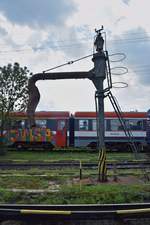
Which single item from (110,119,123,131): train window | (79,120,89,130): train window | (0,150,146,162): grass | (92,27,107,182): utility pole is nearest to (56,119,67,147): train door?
(79,120,89,130): train window

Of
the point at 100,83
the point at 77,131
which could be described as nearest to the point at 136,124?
the point at 77,131

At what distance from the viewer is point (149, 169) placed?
1412cm

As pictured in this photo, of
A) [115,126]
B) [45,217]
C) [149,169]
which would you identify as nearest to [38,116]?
[115,126]

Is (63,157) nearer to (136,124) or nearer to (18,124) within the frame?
(18,124)

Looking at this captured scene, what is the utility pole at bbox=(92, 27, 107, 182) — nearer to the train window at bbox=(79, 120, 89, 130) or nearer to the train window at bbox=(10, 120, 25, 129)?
the train window at bbox=(79, 120, 89, 130)

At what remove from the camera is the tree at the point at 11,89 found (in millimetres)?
23172

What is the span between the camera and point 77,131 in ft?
84.6

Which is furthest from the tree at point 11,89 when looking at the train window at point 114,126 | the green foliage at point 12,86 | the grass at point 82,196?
the grass at point 82,196

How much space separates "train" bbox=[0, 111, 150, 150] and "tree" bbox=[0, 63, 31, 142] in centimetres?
219

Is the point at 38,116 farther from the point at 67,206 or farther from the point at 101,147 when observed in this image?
the point at 67,206

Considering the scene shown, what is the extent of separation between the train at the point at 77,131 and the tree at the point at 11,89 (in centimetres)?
219

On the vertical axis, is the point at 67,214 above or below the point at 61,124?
below

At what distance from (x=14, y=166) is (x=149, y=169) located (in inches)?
240

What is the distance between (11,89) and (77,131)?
6.07 metres
